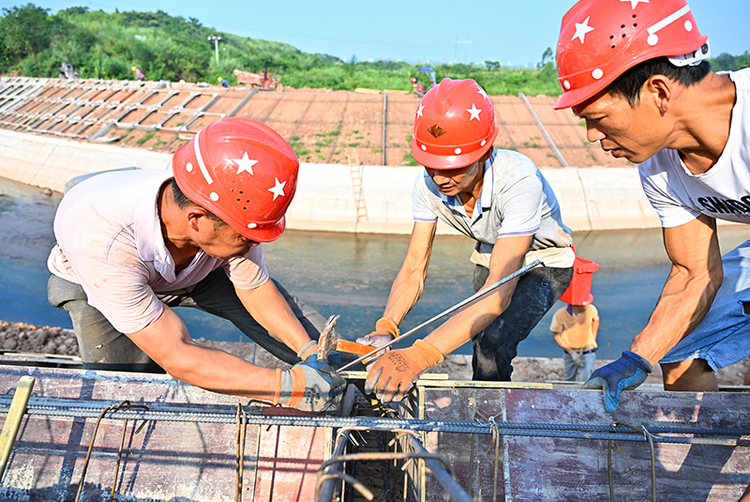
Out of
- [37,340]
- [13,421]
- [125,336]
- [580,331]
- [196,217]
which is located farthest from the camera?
[37,340]

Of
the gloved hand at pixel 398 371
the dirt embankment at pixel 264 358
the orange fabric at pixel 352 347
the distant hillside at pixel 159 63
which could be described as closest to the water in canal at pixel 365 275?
the dirt embankment at pixel 264 358

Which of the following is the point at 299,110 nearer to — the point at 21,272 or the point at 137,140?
the point at 137,140

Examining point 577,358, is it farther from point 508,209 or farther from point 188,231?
point 188,231

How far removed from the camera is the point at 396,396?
221 centimetres

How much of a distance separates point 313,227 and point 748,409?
11.6 metres

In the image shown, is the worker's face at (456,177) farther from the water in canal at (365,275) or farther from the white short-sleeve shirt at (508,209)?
the water in canal at (365,275)

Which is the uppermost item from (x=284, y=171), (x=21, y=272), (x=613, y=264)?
(x=613, y=264)

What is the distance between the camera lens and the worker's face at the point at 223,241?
2.05 m

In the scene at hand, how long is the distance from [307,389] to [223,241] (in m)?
0.75

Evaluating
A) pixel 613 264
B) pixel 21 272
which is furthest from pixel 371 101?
pixel 21 272

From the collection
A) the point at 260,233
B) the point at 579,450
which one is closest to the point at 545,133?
the point at 579,450

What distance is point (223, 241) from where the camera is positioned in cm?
210

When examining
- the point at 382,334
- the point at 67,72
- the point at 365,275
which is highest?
the point at 67,72

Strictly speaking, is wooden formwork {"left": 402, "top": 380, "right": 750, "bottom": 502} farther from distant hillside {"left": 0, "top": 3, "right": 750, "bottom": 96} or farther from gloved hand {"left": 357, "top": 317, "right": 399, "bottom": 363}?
distant hillside {"left": 0, "top": 3, "right": 750, "bottom": 96}
